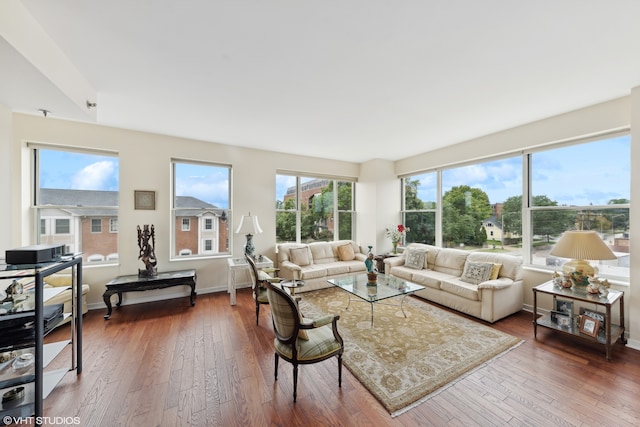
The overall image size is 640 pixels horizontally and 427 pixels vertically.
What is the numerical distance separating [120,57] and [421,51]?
256cm

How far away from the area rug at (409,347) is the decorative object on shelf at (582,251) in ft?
3.50

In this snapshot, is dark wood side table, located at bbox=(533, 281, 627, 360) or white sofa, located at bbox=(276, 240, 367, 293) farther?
white sofa, located at bbox=(276, 240, 367, 293)

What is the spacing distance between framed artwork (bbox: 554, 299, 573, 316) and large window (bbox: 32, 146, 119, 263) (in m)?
6.24

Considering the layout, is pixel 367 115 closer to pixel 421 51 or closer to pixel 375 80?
pixel 375 80

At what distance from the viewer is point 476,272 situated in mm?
3582

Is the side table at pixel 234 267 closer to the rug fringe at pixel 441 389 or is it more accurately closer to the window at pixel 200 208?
the window at pixel 200 208

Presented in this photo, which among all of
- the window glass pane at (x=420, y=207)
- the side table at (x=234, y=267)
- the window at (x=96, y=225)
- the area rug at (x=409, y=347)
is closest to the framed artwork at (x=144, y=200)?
the window at (x=96, y=225)

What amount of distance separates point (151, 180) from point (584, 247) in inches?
232

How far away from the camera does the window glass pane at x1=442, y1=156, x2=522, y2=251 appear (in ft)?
12.8

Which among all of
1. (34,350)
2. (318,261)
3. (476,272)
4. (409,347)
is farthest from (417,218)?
(34,350)

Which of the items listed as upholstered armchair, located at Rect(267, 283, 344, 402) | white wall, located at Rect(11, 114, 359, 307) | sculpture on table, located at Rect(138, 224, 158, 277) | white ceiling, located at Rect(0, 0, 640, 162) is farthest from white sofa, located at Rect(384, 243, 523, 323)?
sculpture on table, located at Rect(138, 224, 158, 277)

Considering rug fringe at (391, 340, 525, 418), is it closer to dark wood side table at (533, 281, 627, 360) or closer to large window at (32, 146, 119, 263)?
dark wood side table at (533, 281, 627, 360)

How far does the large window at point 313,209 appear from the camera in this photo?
5.26 meters

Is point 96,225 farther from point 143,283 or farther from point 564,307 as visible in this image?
point 564,307
